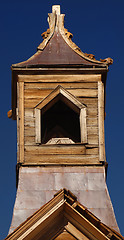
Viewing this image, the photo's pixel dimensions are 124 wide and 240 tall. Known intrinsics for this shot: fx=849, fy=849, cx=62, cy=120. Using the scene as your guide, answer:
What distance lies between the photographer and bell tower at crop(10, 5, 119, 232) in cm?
2009

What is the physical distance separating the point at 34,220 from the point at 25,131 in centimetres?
445

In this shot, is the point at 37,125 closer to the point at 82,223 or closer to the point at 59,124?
the point at 59,124

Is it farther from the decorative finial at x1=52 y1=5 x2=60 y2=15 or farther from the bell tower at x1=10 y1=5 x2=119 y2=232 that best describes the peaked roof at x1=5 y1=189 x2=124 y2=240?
the decorative finial at x1=52 y1=5 x2=60 y2=15

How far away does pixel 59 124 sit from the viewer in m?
23.9

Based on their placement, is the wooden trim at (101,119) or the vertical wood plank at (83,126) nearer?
the wooden trim at (101,119)

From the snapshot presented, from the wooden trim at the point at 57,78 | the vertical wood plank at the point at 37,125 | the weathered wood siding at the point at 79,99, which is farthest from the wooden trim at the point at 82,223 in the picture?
the wooden trim at the point at 57,78

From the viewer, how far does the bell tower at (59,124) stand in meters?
20.1

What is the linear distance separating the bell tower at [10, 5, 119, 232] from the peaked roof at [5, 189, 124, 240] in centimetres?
137

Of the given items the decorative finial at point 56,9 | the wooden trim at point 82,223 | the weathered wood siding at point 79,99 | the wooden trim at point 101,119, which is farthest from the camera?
the decorative finial at point 56,9

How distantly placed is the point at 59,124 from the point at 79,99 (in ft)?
6.69

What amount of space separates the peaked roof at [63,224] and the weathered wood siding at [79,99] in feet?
10.3

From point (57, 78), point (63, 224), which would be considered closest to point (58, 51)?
point (57, 78)

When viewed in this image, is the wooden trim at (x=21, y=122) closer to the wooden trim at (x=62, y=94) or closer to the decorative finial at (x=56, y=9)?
the wooden trim at (x=62, y=94)

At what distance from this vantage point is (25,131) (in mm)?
21516
